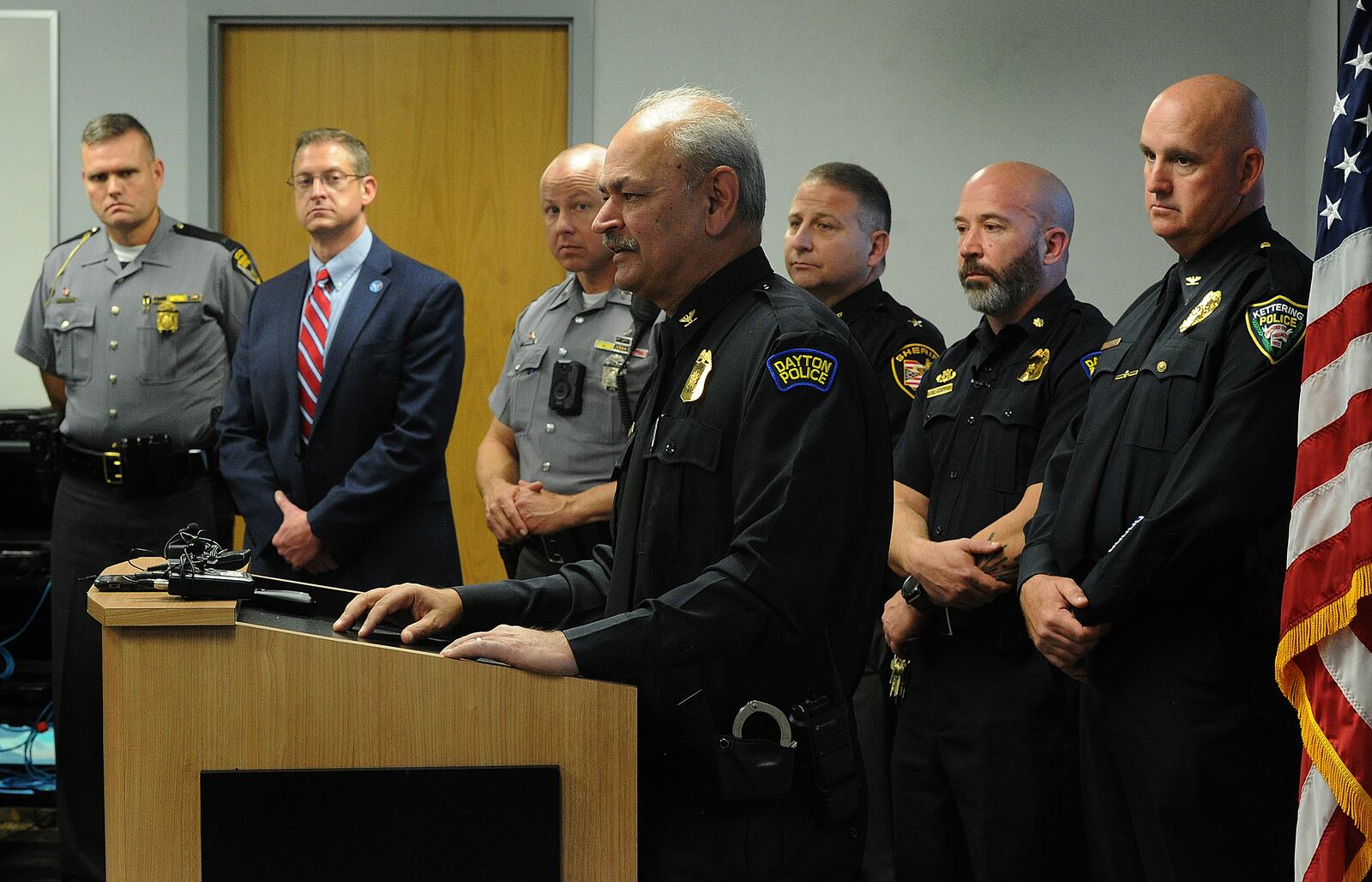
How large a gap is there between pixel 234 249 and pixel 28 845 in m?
1.72

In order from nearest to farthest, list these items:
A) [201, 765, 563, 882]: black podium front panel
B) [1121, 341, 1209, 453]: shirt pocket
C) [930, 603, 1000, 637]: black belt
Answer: [201, 765, 563, 882]: black podium front panel, [1121, 341, 1209, 453]: shirt pocket, [930, 603, 1000, 637]: black belt

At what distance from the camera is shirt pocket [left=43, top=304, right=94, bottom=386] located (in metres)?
3.61

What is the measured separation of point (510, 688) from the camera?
151 centimetres

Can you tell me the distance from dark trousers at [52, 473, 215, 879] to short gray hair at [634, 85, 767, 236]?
2142mm

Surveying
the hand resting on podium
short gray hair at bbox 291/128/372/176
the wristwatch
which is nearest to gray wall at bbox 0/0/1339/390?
short gray hair at bbox 291/128/372/176

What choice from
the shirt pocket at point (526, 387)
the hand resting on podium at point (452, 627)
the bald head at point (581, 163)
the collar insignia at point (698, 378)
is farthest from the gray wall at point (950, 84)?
the hand resting on podium at point (452, 627)

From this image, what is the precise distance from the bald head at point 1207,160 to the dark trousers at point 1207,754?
681 millimetres

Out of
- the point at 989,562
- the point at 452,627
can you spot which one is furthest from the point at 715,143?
the point at 989,562

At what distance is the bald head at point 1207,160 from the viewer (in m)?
2.29

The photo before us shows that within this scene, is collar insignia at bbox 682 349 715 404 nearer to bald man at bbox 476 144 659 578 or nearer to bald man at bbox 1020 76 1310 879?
bald man at bbox 1020 76 1310 879

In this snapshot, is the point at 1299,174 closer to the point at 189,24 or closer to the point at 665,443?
the point at 665,443

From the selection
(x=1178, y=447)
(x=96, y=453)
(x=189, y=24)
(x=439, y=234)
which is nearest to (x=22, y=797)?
(x=96, y=453)

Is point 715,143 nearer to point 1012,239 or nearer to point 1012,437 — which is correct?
point 1012,437

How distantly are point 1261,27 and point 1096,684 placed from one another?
291cm
